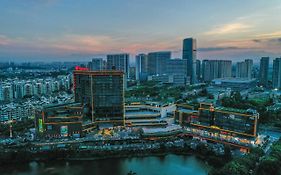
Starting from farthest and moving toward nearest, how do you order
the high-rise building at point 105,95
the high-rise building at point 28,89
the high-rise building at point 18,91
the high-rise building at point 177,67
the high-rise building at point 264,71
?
the high-rise building at point 177,67 → the high-rise building at point 264,71 → the high-rise building at point 28,89 → the high-rise building at point 18,91 → the high-rise building at point 105,95

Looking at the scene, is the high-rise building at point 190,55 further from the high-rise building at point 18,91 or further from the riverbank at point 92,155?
the riverbank at point 92,155

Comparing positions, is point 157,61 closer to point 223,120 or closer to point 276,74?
point 276,74

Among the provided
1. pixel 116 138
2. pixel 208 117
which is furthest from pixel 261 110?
pixel 116 138

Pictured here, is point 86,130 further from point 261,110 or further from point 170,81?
point 170,81

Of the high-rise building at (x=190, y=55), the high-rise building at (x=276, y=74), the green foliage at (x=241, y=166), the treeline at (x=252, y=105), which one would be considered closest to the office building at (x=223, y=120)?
the green foliage at (x=241, y=166)

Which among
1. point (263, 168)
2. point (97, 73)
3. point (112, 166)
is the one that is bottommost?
point (112, 166)
